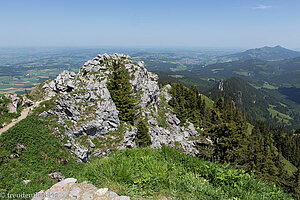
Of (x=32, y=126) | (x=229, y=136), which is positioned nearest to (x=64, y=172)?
(x=32, y=126)

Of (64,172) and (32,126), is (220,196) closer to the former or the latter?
(64,172)

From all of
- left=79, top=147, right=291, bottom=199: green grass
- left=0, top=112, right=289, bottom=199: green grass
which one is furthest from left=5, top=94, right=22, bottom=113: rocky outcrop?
left=79, top=147, right=291, bottom=199: green grass

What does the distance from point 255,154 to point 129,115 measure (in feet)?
100

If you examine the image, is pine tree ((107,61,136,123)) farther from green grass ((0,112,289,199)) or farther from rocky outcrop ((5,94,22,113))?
green grass ((0,112,289,199))

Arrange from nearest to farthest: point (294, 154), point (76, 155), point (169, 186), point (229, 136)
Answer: point (169, 186)
point (76, 155)
point (229, 136)
point (294, 154)

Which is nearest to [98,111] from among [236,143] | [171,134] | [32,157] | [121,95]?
[121,95]

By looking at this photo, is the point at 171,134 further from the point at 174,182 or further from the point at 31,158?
the point at 174,182

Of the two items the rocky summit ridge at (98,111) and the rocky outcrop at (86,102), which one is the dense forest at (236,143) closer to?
the rocky summit ridge at (98,111)

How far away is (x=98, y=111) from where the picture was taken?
26.2m

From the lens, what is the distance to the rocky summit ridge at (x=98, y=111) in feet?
68.8

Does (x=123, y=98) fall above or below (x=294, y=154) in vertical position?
above

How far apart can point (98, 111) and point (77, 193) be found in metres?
21.2

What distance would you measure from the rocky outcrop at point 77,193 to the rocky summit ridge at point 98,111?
20.6ft

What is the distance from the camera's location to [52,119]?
17.7 m
